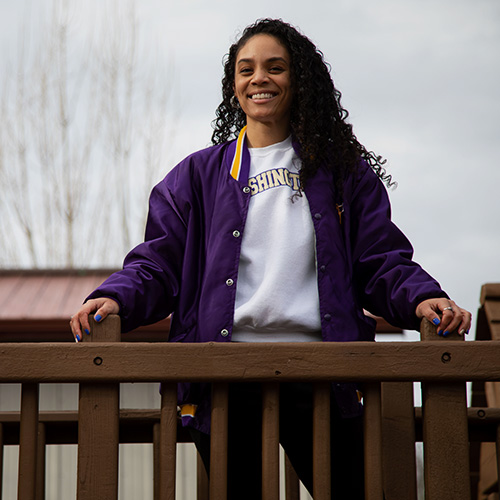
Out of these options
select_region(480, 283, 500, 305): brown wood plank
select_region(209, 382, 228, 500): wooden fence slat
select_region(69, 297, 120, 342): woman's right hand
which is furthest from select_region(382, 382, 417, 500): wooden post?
select_region(480, 283, 500, 305): brown wood plank

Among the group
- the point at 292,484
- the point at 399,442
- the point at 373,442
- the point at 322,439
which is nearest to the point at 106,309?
the point at 322,439

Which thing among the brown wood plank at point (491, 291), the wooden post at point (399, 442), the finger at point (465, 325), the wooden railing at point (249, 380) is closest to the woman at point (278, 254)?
the finger at point (465, 325)

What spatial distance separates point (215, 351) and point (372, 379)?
41 cm

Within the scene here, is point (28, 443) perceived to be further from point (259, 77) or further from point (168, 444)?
point (259, 77)

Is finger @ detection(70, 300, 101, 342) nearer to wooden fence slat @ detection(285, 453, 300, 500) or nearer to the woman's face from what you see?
the woman's face

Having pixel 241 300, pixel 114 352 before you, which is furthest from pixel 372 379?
pixel 114 352

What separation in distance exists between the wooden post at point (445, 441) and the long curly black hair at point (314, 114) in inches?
28.3

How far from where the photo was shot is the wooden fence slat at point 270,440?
7.28 feet

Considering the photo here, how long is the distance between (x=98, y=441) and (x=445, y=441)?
0.90 m

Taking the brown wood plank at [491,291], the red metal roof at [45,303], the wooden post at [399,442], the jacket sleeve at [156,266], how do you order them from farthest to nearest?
1. the red metal roof at [45,303]
2. the brown wood plank at [491,291]
3. the wooden post at [399,442]
4. the jacket sleeve at [156,266]

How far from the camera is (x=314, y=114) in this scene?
2.73 meters

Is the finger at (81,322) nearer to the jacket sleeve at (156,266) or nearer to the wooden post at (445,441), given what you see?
the jacket sleeve at (156,266)

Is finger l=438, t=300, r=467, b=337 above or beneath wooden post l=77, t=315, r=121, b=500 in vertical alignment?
above

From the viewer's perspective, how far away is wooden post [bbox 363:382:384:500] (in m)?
2.22
